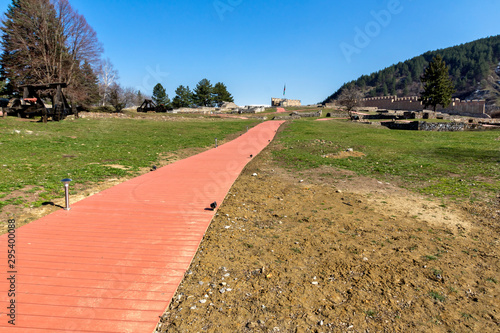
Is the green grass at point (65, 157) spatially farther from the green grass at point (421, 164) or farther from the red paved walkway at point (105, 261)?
the green grass at point (421, 164)

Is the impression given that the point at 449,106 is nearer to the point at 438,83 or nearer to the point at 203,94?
the point at 438,83

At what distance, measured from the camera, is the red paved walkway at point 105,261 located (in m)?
3.39

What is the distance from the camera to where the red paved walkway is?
134 inches

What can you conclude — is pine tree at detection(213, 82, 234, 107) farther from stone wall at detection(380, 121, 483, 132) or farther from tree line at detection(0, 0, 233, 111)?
stone wall at detection(380, 121, 483, 132)

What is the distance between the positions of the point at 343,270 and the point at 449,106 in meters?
86.7

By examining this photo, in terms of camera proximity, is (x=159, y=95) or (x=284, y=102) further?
(x=284, y=102)

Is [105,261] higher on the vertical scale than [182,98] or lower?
lower

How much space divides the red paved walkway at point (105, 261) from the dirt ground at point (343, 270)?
0.42m

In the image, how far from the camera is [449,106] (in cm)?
7088

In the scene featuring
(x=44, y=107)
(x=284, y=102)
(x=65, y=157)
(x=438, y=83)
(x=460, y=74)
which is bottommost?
(x=65, y=157)

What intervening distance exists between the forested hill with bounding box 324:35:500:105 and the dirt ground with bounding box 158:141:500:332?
409 ft

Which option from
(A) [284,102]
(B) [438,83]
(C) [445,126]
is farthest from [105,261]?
(A) [284,102]

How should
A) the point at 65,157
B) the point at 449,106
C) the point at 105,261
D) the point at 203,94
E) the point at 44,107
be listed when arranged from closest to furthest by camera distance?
the point at 105,261 → the point at 65,157 → the point at 44,107 → the point at 449,106 → the point at 203,94

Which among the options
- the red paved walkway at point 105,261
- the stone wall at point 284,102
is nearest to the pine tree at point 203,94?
the stone wall at point 284,102
